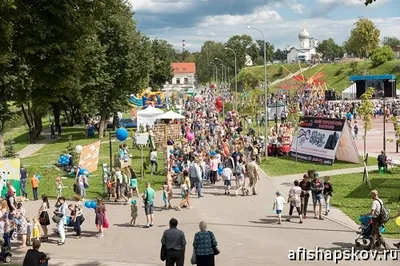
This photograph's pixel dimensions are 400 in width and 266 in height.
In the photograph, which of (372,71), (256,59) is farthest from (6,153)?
(256,59)

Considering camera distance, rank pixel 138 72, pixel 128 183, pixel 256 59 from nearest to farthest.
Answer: pixel 128 183
pixel 138 72
pixel 256 59

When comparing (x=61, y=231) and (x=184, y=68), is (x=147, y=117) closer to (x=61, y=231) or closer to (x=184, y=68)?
(x=61, y=231)

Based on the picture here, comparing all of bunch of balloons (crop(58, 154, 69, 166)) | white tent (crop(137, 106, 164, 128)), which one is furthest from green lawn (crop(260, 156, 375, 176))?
white tent (crop(137, 106, 164, 128))

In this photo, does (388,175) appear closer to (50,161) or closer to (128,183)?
(128,183)

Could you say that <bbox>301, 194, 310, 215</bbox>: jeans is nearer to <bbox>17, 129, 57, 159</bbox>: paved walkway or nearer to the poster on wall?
the poster on wall

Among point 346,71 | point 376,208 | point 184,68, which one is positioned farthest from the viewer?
point 184,68

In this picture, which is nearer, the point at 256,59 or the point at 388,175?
the point at 388,175

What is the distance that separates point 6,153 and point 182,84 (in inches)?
Result: 5457

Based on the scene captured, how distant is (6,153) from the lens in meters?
32.4

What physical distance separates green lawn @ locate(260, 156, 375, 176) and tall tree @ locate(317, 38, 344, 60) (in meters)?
139

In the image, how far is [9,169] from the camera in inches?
830

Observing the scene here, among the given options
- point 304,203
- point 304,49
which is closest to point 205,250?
point 304,203

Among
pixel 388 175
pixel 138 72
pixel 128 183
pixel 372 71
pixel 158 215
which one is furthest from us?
pixel 372 71

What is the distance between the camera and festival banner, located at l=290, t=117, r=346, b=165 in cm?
2789
